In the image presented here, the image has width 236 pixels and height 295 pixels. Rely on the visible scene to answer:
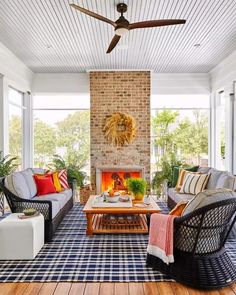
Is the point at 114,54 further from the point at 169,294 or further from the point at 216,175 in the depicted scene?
the point at 169,294

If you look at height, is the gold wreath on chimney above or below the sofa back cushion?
above

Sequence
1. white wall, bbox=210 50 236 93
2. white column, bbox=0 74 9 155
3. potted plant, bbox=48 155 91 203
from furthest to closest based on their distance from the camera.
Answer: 1. potted plant, bbox=48 155 91 203
2. white wall, bbox=210 50 236 93
3. white column, bbox=0 74 9 155

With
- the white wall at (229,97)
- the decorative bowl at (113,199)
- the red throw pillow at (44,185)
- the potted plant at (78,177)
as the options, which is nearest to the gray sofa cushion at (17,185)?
the red throw pillow at (44,185)

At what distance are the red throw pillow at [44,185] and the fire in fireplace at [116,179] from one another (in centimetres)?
210

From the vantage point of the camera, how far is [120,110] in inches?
277

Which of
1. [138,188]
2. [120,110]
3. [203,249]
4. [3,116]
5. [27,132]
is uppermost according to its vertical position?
[120,110]

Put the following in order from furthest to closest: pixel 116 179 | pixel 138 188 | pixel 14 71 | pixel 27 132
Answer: pixel 27 132, pixel 116 179, pixel 14 71, pixel 138 188

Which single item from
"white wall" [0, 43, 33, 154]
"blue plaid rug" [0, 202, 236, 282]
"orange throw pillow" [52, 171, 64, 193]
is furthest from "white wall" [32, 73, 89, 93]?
"blue plaid rug" [0, 202, 236, 282]

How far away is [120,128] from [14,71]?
8.98ft

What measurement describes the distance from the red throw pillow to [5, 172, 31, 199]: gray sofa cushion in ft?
1.52

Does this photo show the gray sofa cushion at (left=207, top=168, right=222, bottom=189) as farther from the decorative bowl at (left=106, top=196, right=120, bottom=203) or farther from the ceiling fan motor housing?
the ceiling fan motor housing

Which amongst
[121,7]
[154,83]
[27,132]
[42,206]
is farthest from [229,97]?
[27,132]

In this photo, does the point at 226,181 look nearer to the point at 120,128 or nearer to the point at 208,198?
the point at 208,198

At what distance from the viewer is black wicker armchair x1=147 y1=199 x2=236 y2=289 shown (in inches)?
106
